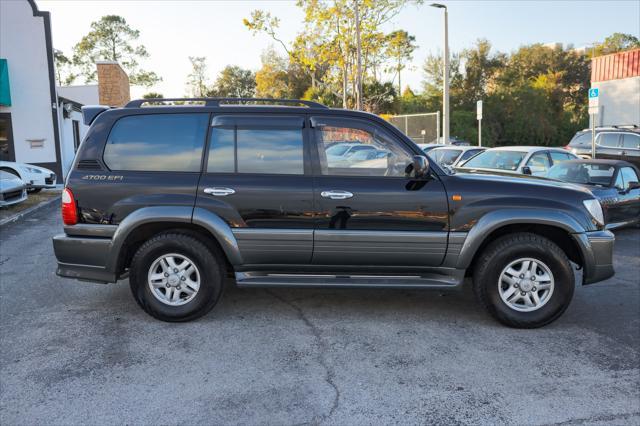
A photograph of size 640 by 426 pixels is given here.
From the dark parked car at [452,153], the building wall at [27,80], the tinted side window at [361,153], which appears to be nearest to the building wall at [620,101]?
the dark parked car at [452,153]

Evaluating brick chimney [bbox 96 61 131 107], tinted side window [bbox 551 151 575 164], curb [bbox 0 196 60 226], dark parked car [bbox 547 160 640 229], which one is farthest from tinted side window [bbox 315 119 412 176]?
brick chimney [bbox 96 61 131 107]

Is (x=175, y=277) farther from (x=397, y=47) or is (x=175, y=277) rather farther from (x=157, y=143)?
(x=397, y=47)

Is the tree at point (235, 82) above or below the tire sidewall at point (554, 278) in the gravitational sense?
above

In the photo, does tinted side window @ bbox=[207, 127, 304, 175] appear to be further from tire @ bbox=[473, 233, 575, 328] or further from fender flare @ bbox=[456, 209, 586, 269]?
tire @ bbox=[473, 233, 575, 328]

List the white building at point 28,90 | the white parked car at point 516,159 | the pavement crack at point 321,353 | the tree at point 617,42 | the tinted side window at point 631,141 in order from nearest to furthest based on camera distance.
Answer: the pavement crack at point 321,353 → the white parked car at point 516,159 → the tinted side window at point 631,141 → the white building at point 28,90 → the tree at point 617,42

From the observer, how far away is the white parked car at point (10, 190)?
11680 millimetres

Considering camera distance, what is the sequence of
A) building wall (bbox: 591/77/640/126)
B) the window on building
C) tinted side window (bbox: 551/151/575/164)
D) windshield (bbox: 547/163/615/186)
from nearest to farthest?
windshield (bbox: 547/163/615/186), tinted side window (bbox: 551/151/575/164), building wall (bbox: 591/77/640/126), the window on building

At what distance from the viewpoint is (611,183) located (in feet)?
29.4

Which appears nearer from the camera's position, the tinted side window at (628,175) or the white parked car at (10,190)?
the tinted side window at (628,175)

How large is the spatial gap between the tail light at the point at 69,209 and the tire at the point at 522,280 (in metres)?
3.63

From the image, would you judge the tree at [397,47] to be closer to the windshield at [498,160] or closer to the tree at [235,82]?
the windshield at [498,160]

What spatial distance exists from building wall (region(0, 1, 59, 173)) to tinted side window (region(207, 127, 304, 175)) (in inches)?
668

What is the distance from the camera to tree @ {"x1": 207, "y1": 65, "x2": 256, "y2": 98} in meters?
76.0

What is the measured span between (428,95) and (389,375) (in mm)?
42234
